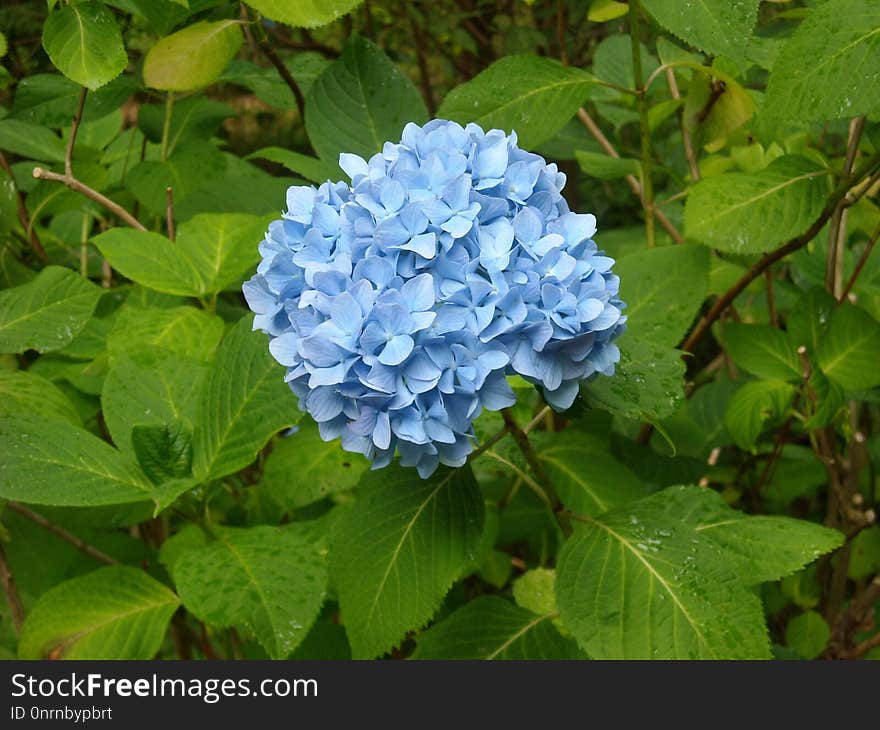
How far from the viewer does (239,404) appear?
3.84 ft

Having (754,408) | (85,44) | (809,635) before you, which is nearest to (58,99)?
(85,44)

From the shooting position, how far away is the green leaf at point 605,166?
167 cm

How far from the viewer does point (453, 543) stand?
1.09 metres

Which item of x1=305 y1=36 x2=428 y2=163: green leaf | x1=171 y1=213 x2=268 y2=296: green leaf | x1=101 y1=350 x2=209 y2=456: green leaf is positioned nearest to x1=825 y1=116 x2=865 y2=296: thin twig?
x1=305 y1=36 x2=428 y2=163: green leaf

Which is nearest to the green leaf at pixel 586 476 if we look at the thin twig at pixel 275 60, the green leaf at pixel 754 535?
the green leaf at pixel 754 535

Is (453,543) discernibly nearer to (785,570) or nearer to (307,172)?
(785,570)

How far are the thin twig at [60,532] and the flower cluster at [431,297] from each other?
0.68 m

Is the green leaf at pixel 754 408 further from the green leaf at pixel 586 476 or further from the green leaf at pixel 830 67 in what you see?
the green leaf at pixel 830 67

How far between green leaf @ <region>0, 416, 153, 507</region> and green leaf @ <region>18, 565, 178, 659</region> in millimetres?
182

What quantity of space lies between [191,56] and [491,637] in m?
0.91

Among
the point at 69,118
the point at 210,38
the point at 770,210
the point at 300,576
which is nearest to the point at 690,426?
the point at 770,210

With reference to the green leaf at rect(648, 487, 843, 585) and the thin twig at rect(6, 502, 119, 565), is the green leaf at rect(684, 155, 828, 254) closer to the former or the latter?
the green leaf at rect(648, 487, 843, 585)

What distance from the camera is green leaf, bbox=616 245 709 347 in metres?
1.26

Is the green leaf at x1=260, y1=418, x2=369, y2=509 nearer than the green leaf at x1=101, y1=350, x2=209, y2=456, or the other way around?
the green leaf at x1=101, y1=350, x2=209, y2=456
